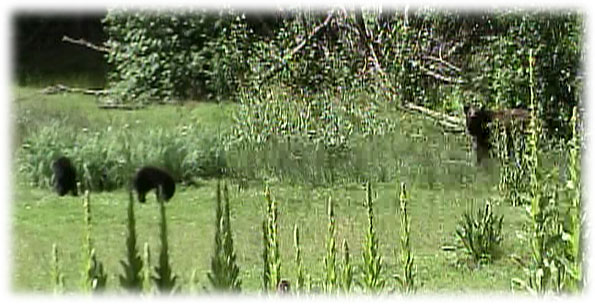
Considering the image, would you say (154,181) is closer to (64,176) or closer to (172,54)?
(64,176)

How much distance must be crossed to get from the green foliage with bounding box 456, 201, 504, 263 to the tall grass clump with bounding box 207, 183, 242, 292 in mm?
737

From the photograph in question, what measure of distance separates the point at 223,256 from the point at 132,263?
0.20 m

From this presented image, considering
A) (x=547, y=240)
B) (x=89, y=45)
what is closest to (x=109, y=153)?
(x=89, y=45)

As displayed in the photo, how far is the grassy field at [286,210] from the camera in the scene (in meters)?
1.64

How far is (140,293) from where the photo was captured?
1011 mm

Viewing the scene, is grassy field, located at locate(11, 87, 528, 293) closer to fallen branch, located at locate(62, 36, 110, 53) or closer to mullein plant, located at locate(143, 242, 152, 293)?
fallen branch, located at locate(62, 36, 110, 53)

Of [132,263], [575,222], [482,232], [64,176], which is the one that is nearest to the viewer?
[132,263]

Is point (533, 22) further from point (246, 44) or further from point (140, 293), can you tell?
point (140, 293)

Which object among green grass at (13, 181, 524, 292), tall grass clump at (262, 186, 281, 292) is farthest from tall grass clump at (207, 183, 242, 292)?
green grass at (13, 181, 524, 292)

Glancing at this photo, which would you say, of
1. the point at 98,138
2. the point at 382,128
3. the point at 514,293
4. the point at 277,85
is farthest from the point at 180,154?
the point at 514,293

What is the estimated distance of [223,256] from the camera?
1.15 m

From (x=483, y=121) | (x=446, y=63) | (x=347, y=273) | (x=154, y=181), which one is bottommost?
(x=347, y=273)

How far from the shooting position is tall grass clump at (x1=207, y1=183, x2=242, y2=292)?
3.59 feet

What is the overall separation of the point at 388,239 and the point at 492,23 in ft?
1.64
